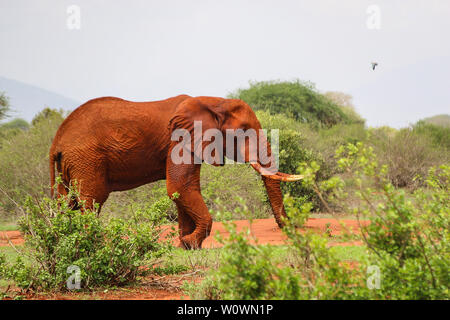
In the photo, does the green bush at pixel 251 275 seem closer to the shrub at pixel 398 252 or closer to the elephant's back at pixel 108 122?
the shrub at pixel 398 252

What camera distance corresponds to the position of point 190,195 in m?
8.65

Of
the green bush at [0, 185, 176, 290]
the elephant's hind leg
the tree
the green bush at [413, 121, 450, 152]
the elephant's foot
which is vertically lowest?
the elephant's foot

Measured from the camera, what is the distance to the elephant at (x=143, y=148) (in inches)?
340

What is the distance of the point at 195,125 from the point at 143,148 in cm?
101

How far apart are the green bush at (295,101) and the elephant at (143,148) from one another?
90.5 ft

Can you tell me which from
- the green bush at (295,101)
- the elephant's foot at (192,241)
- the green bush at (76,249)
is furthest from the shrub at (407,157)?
the green bush at (76,249)

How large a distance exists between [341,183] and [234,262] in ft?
3.45

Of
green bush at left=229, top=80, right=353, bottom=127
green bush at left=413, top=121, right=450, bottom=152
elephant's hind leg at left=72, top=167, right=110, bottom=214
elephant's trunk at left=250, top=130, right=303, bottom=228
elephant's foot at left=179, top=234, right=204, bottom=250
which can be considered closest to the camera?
elephant's hind leg at left=72, top=167, right=110, bottom=214

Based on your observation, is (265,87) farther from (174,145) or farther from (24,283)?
(24,283)

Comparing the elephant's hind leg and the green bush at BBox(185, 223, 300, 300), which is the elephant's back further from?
the green bush at BBox(185, 223, 300, 300)

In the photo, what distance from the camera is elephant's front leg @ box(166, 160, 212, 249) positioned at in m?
8.57
